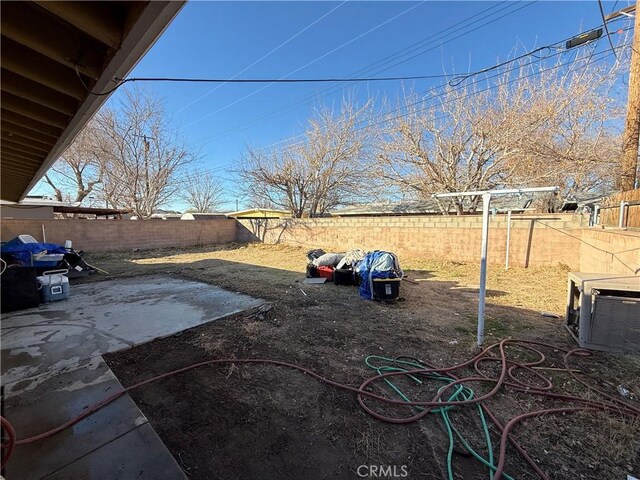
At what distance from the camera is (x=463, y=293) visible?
494 cm

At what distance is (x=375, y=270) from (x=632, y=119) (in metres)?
6.75

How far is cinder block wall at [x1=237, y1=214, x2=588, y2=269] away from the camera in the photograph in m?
6.30

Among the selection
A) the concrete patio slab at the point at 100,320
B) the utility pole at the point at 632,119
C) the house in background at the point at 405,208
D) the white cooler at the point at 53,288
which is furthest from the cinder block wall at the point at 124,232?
the utility pole at the point at 632,119

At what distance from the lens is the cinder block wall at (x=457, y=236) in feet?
20.7

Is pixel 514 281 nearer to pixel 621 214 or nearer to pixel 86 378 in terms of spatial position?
pixel 621 214

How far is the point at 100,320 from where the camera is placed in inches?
138

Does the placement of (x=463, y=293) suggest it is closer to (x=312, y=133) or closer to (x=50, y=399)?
(x=50, y=399)

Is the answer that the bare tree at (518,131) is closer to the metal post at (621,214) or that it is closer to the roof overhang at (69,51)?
the metal post at (621,214)

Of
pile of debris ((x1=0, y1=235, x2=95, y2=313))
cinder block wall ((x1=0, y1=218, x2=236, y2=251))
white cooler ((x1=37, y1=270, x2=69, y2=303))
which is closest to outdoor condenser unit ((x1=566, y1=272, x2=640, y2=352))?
pile of debris ((x1=0, y1=235, x2=95, y2=313))

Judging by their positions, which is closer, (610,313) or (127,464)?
(127,464)

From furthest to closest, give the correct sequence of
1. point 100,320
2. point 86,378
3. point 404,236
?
point 404,236 < point 100,320 < point 86,378

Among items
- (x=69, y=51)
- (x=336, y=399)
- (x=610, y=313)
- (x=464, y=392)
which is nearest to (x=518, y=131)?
(x=610, y=313)

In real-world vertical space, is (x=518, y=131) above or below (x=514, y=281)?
above

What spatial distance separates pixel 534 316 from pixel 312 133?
11239 mm
